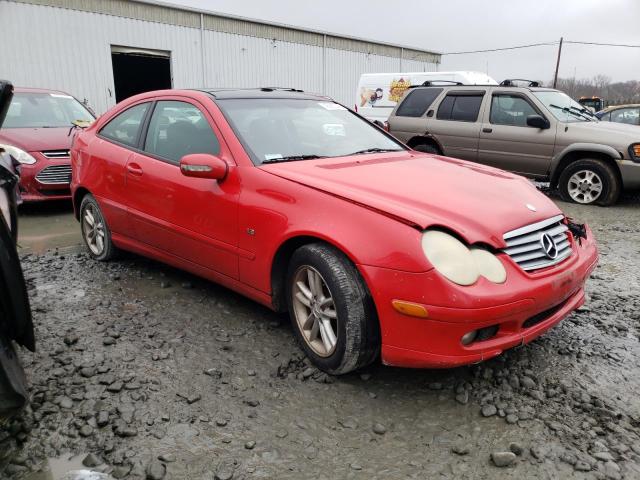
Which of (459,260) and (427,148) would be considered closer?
(459,260)

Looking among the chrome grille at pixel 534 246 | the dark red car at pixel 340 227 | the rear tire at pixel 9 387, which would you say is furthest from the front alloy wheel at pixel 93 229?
the chrome grille at pixel 534 246

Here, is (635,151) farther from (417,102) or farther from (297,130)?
(297,130)

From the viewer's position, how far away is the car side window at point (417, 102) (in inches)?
350

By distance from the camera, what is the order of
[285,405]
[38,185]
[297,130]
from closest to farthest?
[285,405], [297,130], [38,185]

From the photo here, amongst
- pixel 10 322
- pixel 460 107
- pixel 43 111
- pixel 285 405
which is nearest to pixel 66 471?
pixel 10 322

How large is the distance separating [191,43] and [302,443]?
17219 millimetres

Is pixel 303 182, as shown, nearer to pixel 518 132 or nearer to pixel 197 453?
pixel 197 453

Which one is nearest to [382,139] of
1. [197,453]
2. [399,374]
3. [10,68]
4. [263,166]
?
[263,166]

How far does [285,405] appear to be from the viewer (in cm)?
250

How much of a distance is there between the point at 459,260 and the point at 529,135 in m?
6.15

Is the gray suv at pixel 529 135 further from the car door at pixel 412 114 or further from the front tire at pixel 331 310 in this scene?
the front tire at pixel 331 310

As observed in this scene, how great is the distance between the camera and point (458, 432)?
2303 mm

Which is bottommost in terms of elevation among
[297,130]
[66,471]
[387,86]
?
[66,471]

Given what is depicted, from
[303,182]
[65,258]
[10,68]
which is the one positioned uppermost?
[10,68]
